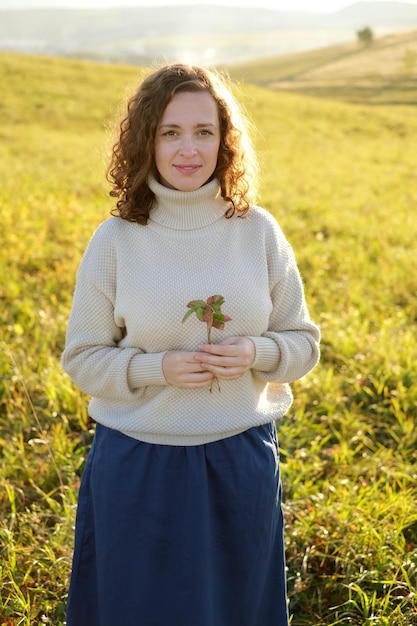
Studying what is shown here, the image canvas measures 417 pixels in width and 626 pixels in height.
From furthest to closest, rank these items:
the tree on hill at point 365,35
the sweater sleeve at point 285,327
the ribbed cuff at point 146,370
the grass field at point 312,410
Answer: the tree on hill at point 365,35 < the grass field at point 312,410 < the sweater sleeve at point 285,327 < the ribbed cuff at point 146,370

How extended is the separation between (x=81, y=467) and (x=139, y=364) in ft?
5.41

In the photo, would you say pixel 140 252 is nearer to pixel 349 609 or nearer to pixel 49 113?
pixel 349 609

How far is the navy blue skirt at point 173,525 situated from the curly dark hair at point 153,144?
718mm

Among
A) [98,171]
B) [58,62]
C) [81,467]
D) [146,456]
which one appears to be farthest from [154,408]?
[58,62]

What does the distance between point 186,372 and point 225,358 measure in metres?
0.12

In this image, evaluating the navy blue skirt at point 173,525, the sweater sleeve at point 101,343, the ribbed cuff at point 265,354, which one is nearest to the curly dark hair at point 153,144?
the sweater sleeve at point 101,343

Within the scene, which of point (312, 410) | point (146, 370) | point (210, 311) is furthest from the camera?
point (312, 410)

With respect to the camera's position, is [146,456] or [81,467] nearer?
[146,456]

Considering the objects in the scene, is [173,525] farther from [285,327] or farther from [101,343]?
[285,327]

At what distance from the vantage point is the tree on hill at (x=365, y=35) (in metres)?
60.2

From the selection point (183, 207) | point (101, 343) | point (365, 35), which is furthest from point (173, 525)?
point (365, 35)

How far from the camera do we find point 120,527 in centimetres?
207

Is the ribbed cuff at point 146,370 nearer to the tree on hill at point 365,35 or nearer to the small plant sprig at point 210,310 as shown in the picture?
the small plant sprig at point 210,310

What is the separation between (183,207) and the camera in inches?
80.6
